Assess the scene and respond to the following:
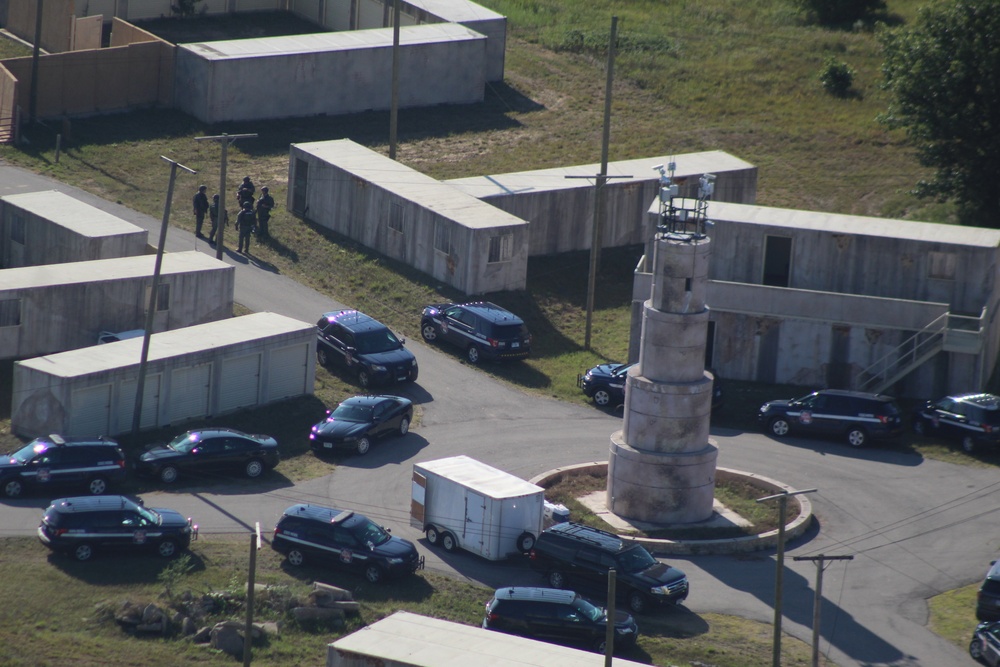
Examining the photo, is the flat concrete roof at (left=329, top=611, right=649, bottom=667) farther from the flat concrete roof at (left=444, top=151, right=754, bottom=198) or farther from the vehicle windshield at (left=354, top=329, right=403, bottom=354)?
the flat concrete roof at (left=444, top=151, right=754, bottom=198)

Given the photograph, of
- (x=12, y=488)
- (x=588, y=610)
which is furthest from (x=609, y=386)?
(x=12, y=488)

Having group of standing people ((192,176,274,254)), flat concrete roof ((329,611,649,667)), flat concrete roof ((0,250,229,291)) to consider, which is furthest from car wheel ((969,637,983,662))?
group of standing people ((192,176,274,254))

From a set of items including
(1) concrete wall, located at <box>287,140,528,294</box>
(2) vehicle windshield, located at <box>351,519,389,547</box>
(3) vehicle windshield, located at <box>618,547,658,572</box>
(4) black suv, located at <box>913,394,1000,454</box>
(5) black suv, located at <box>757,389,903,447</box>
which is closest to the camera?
(3) vehicle windshield, located at <box>618,547,658,572</box>

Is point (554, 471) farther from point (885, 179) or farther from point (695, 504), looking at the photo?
point (885, 179)

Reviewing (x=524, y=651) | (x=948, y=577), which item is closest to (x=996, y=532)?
(x=948, y=577)

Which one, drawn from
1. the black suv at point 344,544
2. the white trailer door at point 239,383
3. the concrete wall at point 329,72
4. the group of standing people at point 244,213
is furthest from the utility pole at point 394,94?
the black suv at point 344,544

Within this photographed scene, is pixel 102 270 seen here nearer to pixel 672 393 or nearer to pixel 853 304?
pixel 672 393

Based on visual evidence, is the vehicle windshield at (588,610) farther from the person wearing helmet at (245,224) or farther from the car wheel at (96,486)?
the person wearing helmet at (245,224)
